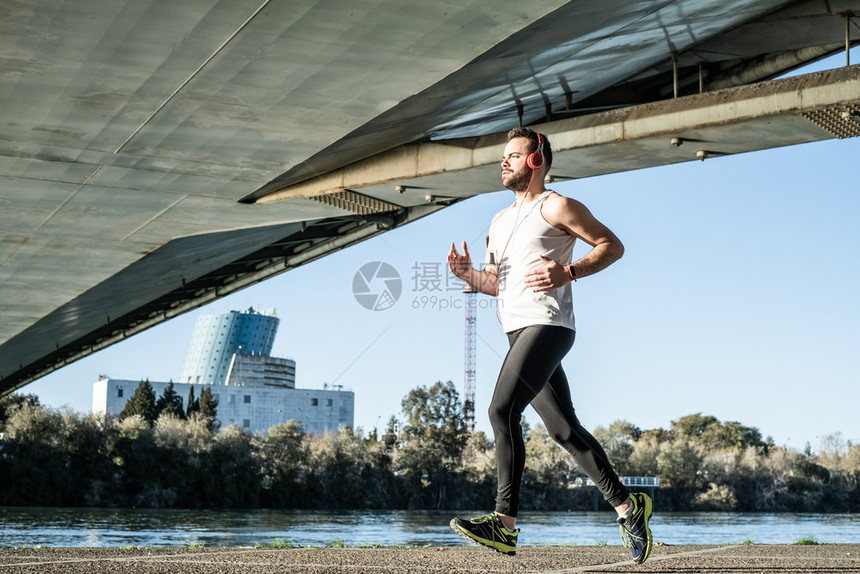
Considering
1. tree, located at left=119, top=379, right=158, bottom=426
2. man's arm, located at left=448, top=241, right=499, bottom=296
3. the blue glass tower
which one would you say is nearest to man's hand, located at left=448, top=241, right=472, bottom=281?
man's arm, located at left=448, top=241, right=499, bottom=296

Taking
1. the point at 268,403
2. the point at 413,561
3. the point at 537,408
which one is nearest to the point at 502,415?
the point at 537,408

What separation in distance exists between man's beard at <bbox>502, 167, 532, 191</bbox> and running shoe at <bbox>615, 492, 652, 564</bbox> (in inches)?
61.5

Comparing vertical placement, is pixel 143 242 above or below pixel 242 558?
above

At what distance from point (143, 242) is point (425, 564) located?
47.1 feet

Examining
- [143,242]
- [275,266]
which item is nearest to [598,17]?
[143,242]

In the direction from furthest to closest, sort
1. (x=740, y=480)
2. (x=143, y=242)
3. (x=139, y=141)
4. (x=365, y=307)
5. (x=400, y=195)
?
(x=740, y=480)
(x=143, y=242)
(x=400, y=195)
(x=139, y=141)
(x=365, y=307)

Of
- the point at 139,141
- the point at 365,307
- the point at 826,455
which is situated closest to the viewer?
the point at 365,307

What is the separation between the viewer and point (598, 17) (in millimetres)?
10008

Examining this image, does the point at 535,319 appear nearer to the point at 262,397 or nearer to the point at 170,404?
the point at 170,404

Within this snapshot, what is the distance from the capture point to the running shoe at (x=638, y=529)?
4758mm

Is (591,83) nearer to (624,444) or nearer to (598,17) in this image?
(598,17)

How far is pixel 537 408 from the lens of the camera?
4.84m

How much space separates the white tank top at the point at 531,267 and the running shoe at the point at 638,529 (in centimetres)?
92

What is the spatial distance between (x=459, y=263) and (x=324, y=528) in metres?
45.1
